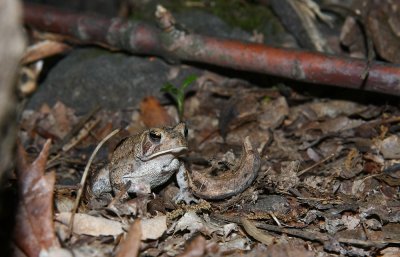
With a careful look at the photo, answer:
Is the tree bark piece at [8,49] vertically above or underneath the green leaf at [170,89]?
above

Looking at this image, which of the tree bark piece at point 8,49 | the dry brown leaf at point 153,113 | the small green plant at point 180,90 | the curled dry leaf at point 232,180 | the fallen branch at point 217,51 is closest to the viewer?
the tree bark piece at point 8,49

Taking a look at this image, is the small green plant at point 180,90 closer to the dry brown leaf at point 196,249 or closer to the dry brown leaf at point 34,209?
the dry brown leaf at point 34,209

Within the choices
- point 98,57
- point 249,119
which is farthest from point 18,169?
point 98,57

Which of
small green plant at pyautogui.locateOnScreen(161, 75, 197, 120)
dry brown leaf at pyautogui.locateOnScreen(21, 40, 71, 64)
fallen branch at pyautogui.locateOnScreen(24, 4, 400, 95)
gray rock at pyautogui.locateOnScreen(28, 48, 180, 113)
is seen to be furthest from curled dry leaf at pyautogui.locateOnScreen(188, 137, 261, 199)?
dry brown leaf at pyautogui.locateOnScreen(21, 40, 71, 64)

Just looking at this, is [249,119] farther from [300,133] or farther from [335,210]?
Answer: [335,210]

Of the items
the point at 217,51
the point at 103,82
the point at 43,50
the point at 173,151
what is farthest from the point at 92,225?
the point at 43,50

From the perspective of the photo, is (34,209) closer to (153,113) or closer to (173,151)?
(173,151)

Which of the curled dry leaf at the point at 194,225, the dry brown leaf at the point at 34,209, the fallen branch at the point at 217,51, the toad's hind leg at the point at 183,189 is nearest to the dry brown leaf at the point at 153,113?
the fallen branch at the point at 217,51
